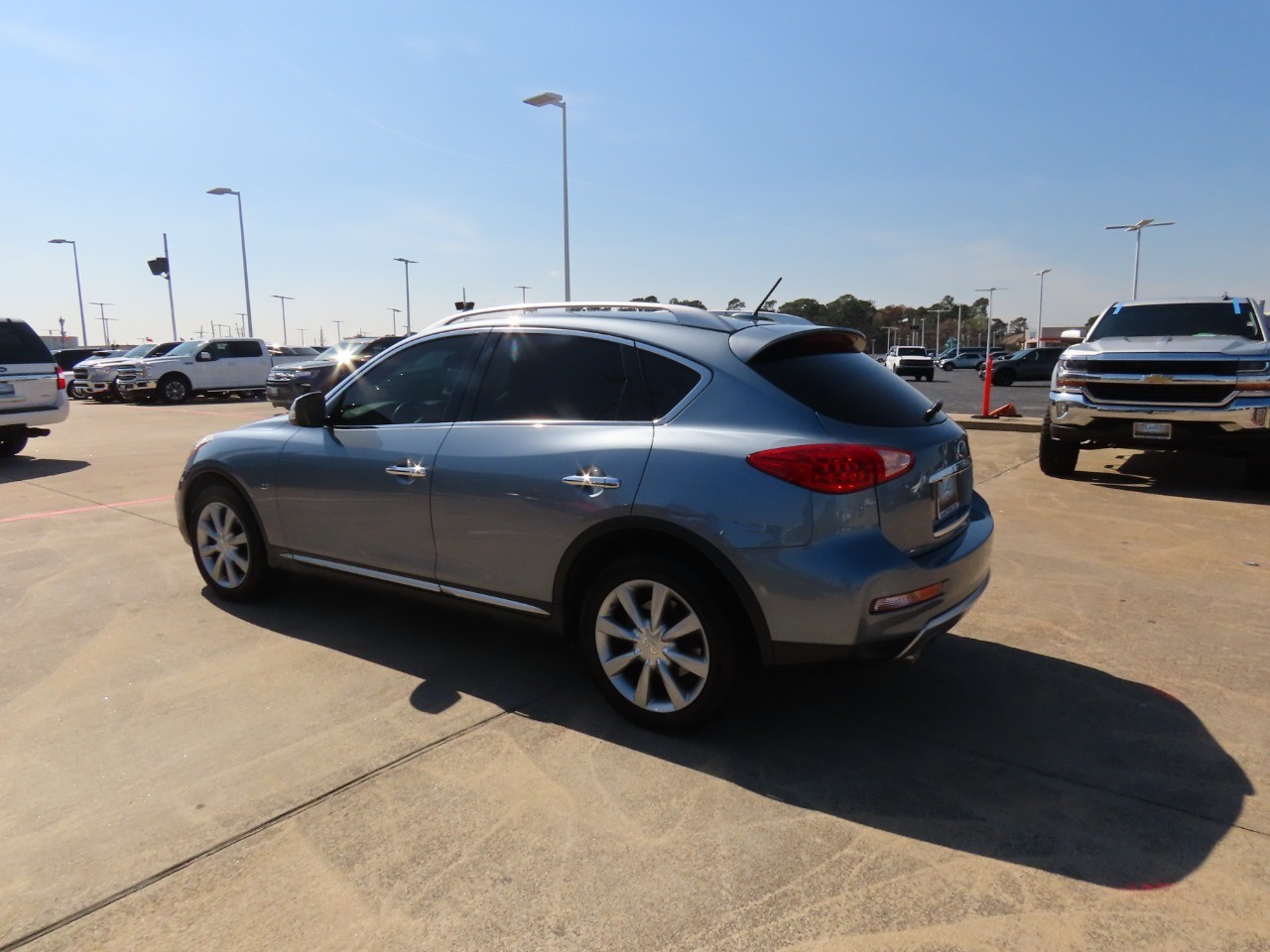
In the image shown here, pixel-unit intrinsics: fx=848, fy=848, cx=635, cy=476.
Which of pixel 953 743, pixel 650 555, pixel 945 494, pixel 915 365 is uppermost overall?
pixel 945 494

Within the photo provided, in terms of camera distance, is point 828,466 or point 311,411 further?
point 311,411

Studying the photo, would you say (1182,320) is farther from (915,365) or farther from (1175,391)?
(915,365)

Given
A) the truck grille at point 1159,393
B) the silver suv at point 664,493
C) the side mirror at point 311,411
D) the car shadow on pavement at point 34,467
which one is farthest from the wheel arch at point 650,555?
the car shadow on pavement at point 34,467

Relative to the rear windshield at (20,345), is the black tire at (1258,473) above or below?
below

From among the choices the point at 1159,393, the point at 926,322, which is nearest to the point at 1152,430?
the point at 1159,393

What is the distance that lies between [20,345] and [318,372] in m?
11.0

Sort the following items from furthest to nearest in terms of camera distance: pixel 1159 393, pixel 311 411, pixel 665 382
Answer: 1. pixel 1159 393
2. pixel 311 411
3. pixel 665 382

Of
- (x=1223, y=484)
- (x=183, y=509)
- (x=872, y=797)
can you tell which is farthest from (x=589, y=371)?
(x=1223, y=484)

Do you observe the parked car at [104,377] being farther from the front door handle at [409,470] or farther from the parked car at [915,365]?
the parked car at [915,365]

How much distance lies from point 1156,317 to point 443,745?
9280mm

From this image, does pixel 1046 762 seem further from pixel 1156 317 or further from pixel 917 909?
pixel 1156 317

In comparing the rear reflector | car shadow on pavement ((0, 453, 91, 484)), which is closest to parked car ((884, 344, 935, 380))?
car shadow on pavement ((0, 453, 91, 484))

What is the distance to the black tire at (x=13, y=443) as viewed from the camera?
36.6 ft

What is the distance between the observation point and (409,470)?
3869 mm
